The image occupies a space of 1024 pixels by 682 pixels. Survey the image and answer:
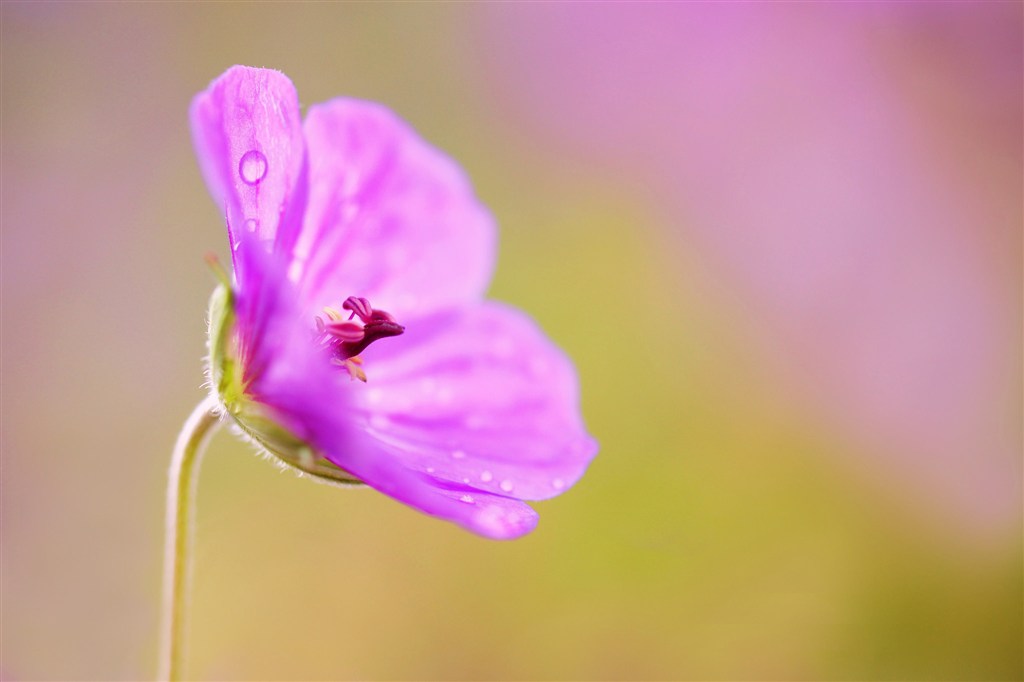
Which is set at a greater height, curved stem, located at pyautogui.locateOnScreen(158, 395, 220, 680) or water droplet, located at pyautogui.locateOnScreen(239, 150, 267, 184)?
water droplet, located at pyautogui.locateOnScreen(239, 150, 267, 184)

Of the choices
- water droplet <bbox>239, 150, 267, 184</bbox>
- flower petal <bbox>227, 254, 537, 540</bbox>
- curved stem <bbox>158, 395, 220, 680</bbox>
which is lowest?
curved stem <bbox>158, 395, 220, 680</bbox>

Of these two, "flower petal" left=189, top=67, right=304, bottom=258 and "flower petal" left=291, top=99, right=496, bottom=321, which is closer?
"flower petal" left=189, top=67, right=304, bottom=258

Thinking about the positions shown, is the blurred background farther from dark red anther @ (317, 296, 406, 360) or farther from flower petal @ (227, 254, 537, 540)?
flower petal @ (227, 254, 537, 540)

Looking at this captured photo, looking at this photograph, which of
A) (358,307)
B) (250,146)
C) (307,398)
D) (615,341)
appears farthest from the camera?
(615,341)

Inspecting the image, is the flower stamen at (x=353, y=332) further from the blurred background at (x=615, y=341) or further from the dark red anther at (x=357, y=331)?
the blurred background at (x=615, y=341)

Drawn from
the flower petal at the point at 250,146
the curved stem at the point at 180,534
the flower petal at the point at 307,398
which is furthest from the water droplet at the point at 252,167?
the curved stem at the point at 180,534

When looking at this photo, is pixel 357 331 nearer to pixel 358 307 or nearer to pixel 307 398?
pixel 358 307

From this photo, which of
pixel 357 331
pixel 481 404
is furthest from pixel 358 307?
pixel 481 404

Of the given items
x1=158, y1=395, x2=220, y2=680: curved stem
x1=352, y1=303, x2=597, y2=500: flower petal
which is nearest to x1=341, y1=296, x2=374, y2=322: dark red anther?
x1=352, y1=303, x2=597, y2=500: flower petal
